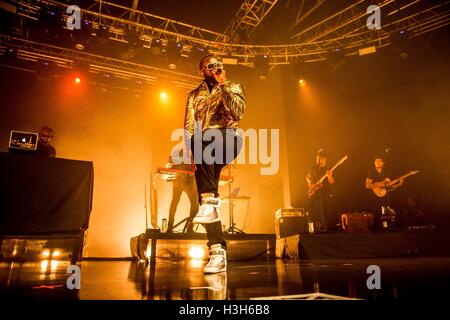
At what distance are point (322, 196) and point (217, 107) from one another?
220 inches

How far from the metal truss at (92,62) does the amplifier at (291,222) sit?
245 inches

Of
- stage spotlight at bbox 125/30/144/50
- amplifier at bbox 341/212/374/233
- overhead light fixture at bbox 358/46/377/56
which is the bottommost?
amplifier at bbox 341/212/374/233

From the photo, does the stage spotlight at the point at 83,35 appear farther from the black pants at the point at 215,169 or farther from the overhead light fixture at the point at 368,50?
the overhead light fixture at the point at 368,50

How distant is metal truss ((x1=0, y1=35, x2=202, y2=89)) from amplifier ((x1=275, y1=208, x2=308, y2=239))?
6215 mm

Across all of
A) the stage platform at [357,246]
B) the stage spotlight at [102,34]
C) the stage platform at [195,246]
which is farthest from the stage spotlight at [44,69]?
the stage platform at [357,246]

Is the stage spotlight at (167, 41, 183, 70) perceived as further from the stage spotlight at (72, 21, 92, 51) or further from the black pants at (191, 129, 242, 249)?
the black pants at (191, 129, 242, 249)

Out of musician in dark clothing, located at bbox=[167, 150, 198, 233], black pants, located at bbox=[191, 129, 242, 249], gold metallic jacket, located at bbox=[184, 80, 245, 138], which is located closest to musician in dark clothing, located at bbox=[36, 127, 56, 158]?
musician in dark clothing, located at bbox=[167, 150, 198, 233]

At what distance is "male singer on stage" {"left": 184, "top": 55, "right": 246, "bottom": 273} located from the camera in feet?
7.89

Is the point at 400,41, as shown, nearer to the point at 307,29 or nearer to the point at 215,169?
the point at 307,29

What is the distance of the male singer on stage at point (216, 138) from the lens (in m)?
2.41

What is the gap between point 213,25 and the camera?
8602 millimetres
